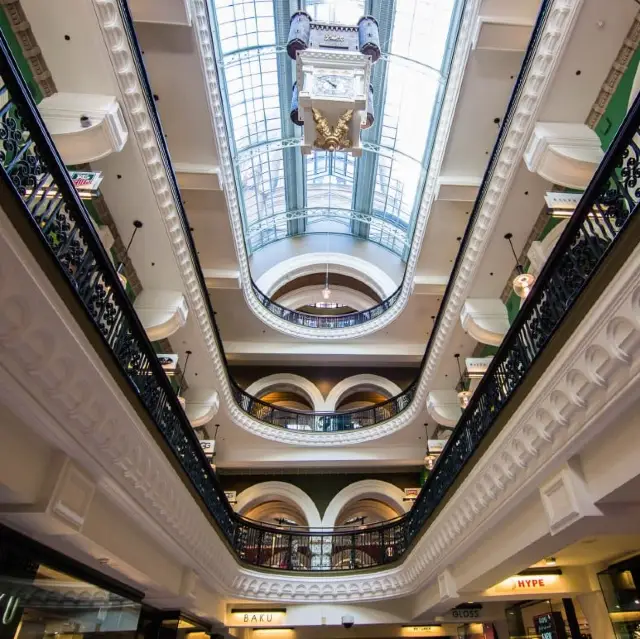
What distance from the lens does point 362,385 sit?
1692 cm

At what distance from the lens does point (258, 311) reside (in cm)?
1542

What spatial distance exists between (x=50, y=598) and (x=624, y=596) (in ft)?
22.5

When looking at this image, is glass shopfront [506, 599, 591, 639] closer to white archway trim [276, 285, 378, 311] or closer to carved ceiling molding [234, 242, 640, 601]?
carved ceiling molding [234, 242, 640, 601]

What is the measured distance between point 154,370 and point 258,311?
10.1 metres

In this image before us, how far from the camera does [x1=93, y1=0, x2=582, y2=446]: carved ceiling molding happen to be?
5.91 m

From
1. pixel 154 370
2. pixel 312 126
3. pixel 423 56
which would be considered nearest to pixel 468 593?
pixel 154 370

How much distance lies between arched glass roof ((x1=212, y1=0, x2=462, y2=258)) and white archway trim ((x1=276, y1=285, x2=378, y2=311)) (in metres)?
2.44

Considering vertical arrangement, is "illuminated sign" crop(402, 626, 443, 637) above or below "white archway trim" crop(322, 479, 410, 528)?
below

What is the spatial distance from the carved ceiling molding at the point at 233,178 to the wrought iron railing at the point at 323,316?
0.33 m

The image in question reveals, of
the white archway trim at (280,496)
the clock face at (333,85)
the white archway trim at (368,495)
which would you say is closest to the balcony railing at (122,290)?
the clock face at (333,85)

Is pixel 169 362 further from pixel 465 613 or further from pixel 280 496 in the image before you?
pixel 465 613

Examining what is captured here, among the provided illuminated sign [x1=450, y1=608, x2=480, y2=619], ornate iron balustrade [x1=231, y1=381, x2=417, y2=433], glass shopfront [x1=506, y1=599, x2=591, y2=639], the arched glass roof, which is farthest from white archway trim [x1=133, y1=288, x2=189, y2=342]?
glass shopfront [x1=506, y1=599, x2=591, y2=639]

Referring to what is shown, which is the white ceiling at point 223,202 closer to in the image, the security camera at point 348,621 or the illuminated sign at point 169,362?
the illuminated sign at point 169,362

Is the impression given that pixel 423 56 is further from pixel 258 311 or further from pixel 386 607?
pixel 386 607
